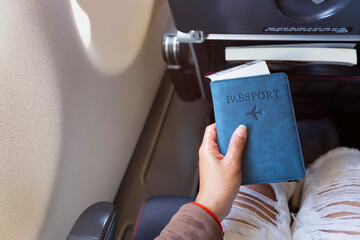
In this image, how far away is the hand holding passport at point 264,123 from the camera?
535mm

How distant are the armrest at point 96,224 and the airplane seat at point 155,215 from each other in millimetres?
100

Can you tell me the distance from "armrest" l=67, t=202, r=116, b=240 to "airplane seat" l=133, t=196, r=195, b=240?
0.10m

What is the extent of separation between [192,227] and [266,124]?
220 mm

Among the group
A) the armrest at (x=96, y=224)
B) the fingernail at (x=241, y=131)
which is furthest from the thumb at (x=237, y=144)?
the armrest at (x=96, y=224)

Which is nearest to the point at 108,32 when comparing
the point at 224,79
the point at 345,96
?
the point at 224,79

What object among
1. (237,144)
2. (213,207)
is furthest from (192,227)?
(237,144)

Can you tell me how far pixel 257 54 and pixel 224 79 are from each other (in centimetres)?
11

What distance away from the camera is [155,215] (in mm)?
671

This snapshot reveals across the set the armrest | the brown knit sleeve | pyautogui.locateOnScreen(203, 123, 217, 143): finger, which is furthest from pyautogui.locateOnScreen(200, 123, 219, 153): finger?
the armrest

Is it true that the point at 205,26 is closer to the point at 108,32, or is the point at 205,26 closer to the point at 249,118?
the point at 249,118

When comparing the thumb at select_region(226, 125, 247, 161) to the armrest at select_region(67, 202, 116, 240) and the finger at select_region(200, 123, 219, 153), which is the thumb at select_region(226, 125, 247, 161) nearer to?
Result: the finger at select_region(200, 123, 219, 153)

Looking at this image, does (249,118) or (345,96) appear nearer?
(249,118)

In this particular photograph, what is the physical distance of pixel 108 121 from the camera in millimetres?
871

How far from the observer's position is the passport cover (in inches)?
21.0
